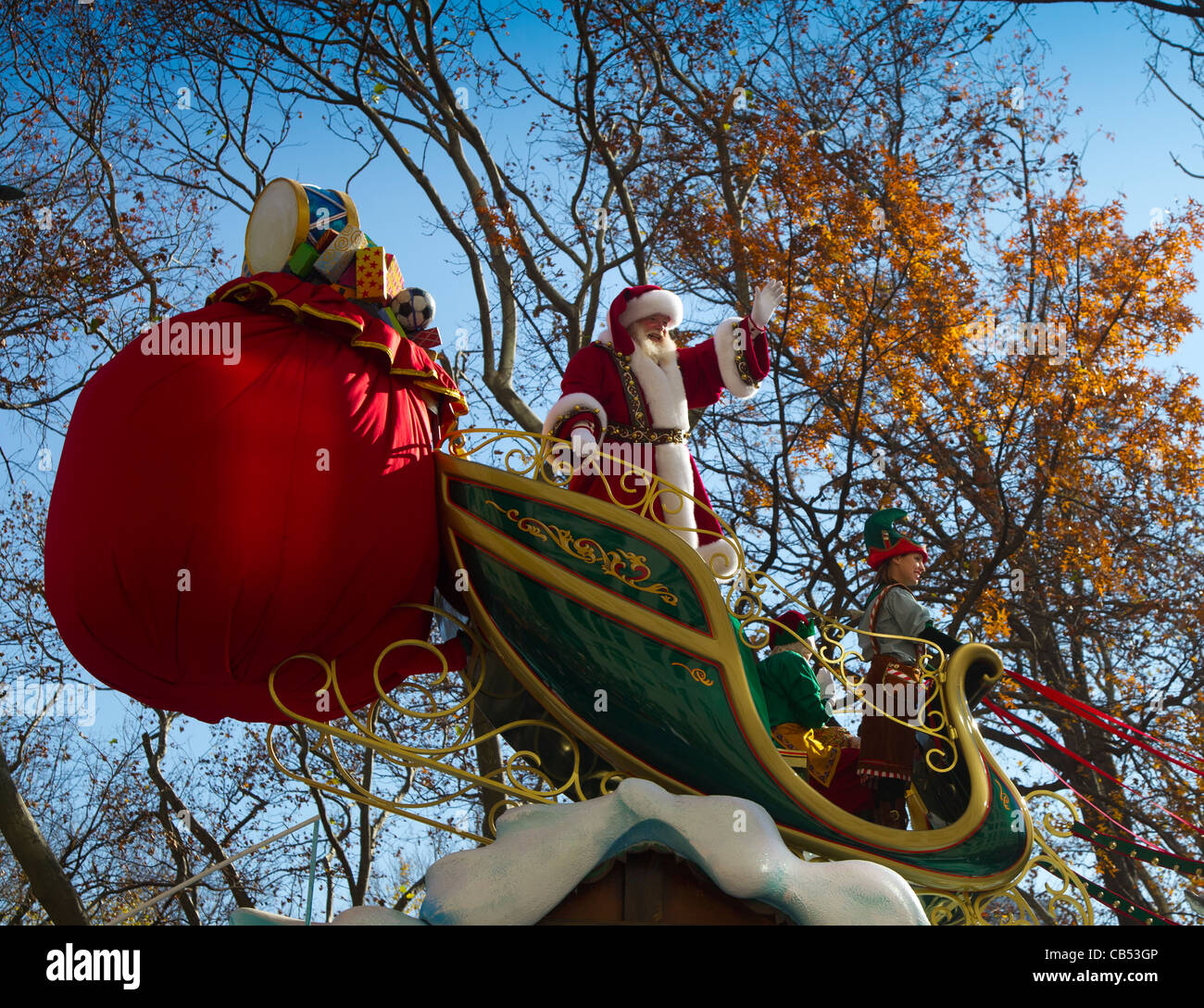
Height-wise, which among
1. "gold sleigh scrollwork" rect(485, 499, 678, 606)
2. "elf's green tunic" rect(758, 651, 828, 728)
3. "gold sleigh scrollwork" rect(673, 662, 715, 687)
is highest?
"gold sleigh scrollwork" rect(485, 499, 678, 606)

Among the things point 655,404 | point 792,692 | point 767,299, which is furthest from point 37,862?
point 767,299

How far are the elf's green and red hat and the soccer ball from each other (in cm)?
231

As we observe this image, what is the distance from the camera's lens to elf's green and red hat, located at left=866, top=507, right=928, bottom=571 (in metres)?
5.45

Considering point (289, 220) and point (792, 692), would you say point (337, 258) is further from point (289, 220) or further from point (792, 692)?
point (792, 692)

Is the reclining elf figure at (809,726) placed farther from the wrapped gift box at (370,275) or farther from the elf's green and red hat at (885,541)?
the wrapped gift box at (370,275)

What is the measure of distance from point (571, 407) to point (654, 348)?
2.19ft

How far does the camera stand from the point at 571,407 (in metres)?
5.22

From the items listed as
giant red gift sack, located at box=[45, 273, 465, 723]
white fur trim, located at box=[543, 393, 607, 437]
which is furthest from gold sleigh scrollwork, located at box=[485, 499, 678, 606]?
white fur trim, located at box=[543, 393, 607, 437]

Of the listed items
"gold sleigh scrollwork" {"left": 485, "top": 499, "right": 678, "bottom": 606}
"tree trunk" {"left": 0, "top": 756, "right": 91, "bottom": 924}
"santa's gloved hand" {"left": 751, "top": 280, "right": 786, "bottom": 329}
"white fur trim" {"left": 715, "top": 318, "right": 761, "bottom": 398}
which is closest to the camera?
"gold sleigh scrollwork" {"left": 485, "top": 499, "right": 678, "bottom": 606}

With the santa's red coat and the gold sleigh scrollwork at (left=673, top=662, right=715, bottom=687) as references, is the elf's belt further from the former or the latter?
the gold sleigh scrollwork at (left=673, top=662, right=715, bottom=687)

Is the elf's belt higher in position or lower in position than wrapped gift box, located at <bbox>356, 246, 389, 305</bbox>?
lower

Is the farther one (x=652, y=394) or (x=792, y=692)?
(x=652, y=394)

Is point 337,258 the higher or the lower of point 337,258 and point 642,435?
the higher

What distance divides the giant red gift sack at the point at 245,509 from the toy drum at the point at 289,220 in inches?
13.8
